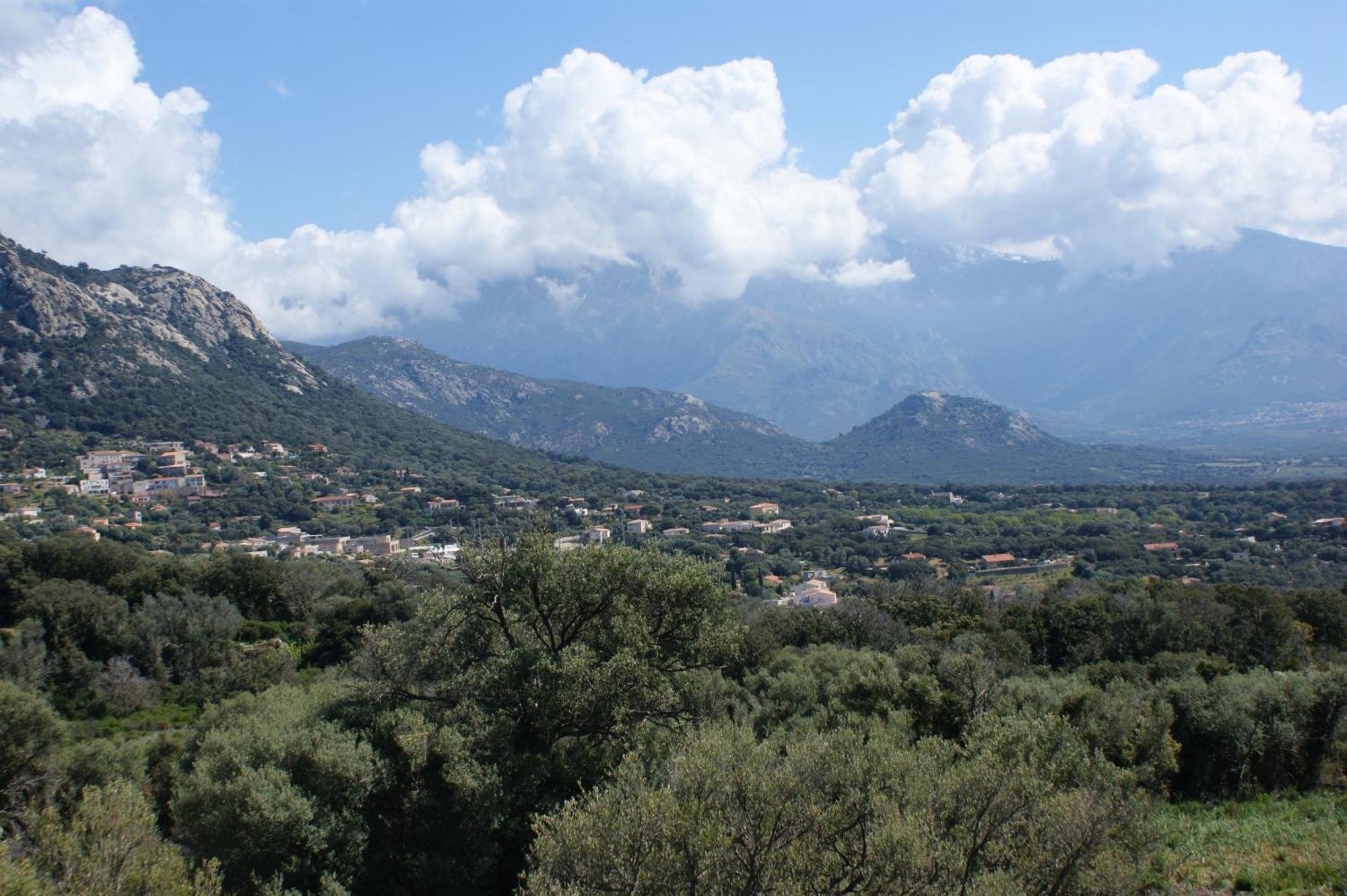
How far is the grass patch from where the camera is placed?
13711 millimetres

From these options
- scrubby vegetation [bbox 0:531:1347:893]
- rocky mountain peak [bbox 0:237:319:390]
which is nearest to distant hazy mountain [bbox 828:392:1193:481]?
rocky mountain peak [bbox 0:237:319:390]

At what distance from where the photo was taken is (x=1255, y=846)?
1628cm

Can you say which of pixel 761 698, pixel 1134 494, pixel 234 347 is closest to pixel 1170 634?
pixel 761 698

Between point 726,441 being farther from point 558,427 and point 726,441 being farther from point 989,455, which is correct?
point 989,455

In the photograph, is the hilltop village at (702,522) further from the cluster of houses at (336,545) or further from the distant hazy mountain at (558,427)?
the distant hazy mountain at (558,427)

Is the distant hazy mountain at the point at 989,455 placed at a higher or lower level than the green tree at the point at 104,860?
higher

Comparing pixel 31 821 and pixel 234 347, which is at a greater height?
pixel 234 347

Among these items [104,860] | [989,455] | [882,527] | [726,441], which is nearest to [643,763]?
[104,860]

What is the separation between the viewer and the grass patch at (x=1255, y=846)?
13711 mm

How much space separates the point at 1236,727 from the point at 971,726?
9.12 m

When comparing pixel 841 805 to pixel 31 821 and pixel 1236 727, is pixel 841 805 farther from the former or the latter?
pixel 1236 727

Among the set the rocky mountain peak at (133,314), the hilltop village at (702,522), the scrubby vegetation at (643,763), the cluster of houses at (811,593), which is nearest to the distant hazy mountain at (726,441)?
the rocky mountain peak at (133,314)

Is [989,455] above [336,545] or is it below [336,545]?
above

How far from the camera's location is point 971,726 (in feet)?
57.1
